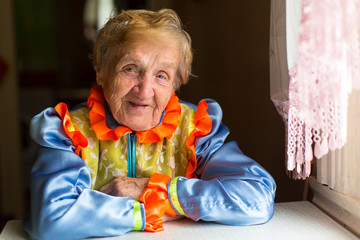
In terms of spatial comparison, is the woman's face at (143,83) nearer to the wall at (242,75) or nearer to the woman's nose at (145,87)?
the woman's nose at (145,87)

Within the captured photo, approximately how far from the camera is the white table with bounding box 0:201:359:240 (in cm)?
119

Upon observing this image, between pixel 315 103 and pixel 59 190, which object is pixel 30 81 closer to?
pixel 59 190

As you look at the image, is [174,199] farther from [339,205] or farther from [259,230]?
[339,205]

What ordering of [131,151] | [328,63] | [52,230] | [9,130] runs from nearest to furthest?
[328,63] < [52,230] < [131,151] < [9,130]

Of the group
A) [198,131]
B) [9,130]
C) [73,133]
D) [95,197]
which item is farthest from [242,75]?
[9,130]

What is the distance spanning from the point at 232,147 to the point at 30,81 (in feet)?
8.53

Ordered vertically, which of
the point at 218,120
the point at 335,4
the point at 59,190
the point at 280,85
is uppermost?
the point at 335,4

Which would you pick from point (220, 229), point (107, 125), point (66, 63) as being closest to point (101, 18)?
point (66, 63)

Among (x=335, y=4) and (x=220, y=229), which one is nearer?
(x=335, y=4)

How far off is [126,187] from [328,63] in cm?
66

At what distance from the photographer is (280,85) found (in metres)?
1.30

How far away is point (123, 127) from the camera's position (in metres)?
1.38

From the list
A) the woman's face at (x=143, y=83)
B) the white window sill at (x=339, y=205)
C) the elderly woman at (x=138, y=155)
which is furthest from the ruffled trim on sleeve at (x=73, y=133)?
the white window sill at (x=339, y=205)

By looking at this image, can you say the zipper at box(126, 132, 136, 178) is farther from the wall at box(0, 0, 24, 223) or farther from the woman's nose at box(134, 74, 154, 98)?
the wall at box(0, 0, 24, 223)
